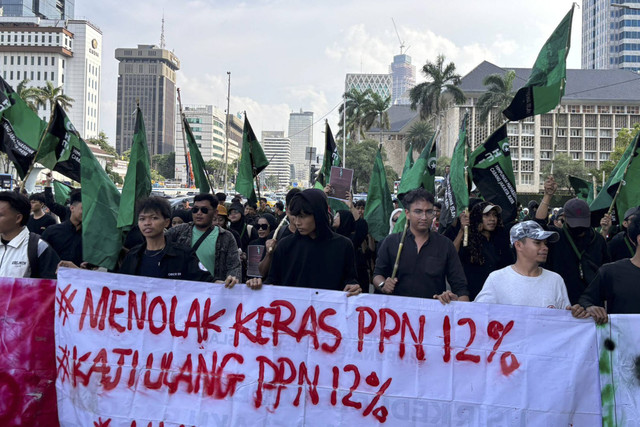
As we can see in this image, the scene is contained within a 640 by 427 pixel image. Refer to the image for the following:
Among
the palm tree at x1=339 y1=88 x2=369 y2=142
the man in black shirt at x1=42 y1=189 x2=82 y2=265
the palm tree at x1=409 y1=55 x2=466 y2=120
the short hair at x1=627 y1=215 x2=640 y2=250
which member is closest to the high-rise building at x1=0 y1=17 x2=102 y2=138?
the palm tree at x1=339 y1=88 x2=369 y2=142

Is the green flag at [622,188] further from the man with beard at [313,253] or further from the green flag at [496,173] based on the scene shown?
the man with beard at [313,253]

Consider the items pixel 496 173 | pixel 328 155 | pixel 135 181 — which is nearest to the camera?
pixel 135 181

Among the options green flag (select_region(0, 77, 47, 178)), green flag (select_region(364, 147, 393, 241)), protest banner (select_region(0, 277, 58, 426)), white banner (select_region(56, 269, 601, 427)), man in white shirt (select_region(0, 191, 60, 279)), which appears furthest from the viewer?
green flag (select_region(364, 147, 393, 241))

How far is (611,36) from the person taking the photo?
130m

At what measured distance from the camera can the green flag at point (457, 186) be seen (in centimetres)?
598

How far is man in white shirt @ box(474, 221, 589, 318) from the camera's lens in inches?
150

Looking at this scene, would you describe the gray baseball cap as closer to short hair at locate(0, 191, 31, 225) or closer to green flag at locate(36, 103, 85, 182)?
short hair at locate(0, 191, 31, 225)

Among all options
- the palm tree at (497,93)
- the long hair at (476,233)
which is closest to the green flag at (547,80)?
the long hair at (476,233)

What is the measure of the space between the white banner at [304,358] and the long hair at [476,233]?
71.0 inches

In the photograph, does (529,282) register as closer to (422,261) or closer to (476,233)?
(422,261)

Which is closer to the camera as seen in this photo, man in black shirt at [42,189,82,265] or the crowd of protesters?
the crowd of protesters

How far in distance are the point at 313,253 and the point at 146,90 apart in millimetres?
194743

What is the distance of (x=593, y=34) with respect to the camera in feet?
452

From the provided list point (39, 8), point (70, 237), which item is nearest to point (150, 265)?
point (70, 237)
